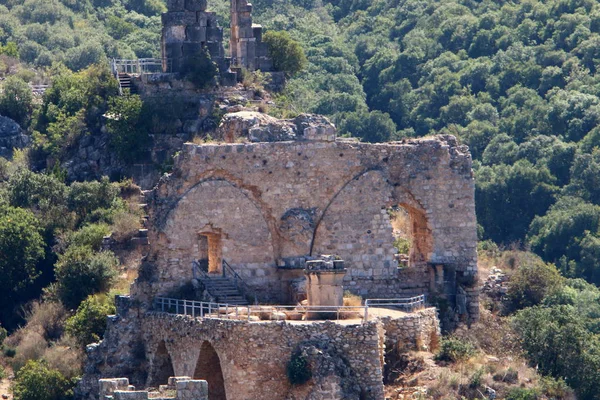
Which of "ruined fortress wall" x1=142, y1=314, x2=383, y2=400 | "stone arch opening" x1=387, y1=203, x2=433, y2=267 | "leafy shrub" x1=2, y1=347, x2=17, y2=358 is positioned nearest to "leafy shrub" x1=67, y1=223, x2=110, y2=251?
"leafy shrub" x1=2, y1=347, x2=17, y2=358

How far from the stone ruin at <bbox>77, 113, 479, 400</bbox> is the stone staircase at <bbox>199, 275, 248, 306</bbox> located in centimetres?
8

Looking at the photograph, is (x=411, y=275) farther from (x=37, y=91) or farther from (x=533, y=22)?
(x=533, y=22)

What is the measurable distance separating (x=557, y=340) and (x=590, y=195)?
33088 millimetres

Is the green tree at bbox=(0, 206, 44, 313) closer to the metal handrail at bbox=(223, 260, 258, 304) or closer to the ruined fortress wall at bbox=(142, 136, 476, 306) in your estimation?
the ruined fortress wall at bbox=(142, 136, 476, 306)

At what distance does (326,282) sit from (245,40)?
A: 66.3ft

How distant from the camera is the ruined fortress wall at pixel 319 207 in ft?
191

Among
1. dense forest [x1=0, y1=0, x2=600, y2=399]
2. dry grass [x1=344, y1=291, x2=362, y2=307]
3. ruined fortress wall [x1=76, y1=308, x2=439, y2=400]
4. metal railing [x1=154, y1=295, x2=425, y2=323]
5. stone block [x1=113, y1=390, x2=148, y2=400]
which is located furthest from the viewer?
dense forest [x1=0, y1=0, x2=600, y2=399]

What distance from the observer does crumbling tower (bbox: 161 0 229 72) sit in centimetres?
6969

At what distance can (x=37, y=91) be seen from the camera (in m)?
80.1

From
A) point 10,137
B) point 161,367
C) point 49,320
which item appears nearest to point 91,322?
point 161,367

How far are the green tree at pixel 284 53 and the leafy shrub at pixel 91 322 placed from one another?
55.4 feet

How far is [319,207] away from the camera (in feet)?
195

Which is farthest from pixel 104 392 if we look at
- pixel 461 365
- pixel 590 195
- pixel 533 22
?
pixel 533 22

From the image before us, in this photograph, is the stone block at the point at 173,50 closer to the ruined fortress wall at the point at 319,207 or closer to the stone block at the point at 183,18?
the stone block at the point at 183,18
